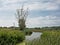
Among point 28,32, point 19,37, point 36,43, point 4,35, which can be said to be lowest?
point 28,32

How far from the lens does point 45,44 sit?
6152 millimetres

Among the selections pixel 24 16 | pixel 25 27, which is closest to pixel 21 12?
pixel 24 16

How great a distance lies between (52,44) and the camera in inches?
236

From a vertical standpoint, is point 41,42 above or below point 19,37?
above

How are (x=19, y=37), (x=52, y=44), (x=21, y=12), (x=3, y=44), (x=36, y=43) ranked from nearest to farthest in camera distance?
(x=52, y=44) → (x=36, y=43) → (x=3, y=44) → (x=19, y=37) → (x=21, y=12)

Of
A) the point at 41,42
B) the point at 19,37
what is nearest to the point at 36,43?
the point at 41,42

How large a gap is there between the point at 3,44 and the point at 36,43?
4.80 m

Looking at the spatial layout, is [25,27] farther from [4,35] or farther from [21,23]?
[4,35]

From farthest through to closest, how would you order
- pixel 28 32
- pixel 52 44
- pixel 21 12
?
pixel 21 12 < pixel 28 32 < pixel 52 44

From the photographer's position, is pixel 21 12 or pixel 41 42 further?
pixel 21 12

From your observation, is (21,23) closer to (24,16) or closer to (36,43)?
(24,16)

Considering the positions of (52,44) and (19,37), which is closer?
(52,44)

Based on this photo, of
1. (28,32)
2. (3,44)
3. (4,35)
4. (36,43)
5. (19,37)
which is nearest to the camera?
(36,43)

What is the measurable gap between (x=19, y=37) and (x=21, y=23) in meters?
17.0
